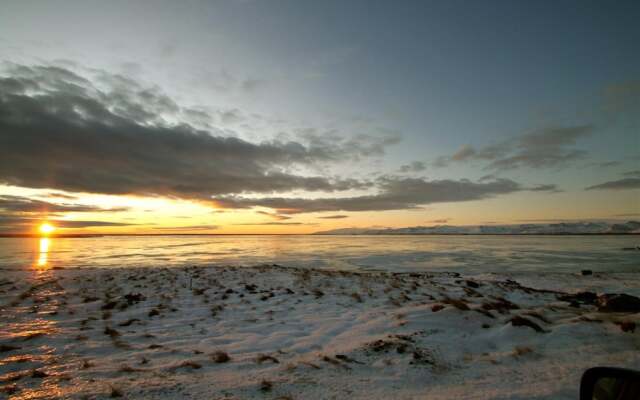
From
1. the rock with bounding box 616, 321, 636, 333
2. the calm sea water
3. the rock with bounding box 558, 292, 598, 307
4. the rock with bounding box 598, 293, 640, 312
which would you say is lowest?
the calm sea water

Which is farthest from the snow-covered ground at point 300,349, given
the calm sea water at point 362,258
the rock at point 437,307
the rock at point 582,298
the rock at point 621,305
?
the calm sea water at point 362,258

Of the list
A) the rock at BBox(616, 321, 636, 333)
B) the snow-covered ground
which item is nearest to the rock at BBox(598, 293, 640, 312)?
the snow-covered ground

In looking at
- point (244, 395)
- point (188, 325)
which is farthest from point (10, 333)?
point (244, 395)

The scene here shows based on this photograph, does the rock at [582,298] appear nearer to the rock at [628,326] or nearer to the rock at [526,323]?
the rock at [628,326]

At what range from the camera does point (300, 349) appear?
6.93 metres

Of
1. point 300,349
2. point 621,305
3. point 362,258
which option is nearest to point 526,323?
point 300,349

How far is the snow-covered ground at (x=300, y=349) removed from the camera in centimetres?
491

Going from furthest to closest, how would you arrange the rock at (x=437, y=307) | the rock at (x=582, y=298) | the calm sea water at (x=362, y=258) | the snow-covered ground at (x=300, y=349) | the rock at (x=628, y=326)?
the calm sea water at (x=362, y=258)
the rock at (x=582, y=298)
the rock at (x=437, y=307)
the rock at (x=628, y=326)
the snow-covered ground at (x=300, y=349)

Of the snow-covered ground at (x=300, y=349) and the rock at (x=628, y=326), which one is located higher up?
the rock at (x=628, y=326)

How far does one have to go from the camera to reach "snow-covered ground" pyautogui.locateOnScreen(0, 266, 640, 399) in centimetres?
491

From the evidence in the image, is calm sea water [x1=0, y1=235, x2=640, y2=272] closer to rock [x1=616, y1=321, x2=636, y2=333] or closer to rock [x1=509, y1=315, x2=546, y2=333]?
rock [x1=616, y1=321, x2=636, y2=333]

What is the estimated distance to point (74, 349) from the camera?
6.68 metres

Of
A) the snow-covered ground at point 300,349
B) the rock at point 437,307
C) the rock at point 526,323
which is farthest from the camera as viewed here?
the rock at point 437,307

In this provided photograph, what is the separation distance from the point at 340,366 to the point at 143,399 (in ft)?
10.7
